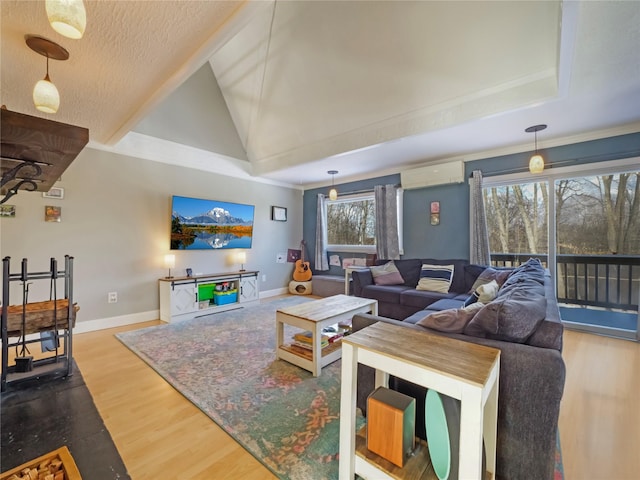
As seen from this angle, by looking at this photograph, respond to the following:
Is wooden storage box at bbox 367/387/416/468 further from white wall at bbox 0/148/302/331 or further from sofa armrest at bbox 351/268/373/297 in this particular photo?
white wall at bbox 0/148/302/331

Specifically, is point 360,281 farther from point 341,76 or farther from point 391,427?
point 391,427

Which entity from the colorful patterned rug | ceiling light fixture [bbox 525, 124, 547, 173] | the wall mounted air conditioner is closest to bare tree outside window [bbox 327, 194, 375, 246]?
the wall mounted air conditioner

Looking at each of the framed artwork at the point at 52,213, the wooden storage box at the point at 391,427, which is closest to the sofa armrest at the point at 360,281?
the wooden storage box at the point at 391,427

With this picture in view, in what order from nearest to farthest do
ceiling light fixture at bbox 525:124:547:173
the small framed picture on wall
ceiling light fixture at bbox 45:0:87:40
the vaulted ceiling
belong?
ceiling light fixture at bbox 45:0:87:40 < the vaulted ceiling < ceiling light fixture at bbox 525:124:547:173 < the small framed picture on wall

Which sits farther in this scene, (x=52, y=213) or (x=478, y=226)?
(x=478, y=226)

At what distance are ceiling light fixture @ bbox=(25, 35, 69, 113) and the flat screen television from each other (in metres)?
2.38

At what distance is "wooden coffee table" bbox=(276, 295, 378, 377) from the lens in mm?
2305

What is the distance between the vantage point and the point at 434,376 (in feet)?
3.33

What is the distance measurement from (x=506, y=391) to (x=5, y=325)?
3.13 meters

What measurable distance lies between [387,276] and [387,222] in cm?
106

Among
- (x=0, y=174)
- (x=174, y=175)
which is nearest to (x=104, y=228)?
(x=174, y=175)

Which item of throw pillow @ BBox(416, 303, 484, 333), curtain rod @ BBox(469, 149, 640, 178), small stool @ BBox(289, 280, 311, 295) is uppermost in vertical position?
curtain rod @ BBox(469, 149, 640, 178)

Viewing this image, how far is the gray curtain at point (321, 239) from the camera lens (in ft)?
19.3

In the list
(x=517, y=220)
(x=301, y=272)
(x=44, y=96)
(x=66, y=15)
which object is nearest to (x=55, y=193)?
(x=44, y=96)
